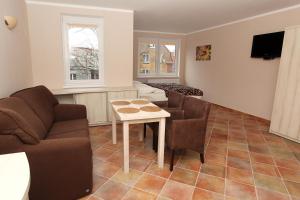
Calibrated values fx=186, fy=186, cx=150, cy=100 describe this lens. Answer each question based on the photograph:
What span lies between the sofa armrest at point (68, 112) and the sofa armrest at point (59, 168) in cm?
125

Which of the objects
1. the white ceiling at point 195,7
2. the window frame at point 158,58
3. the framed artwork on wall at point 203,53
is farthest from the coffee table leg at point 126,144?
the window frame at point 158,58

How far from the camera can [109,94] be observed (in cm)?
376

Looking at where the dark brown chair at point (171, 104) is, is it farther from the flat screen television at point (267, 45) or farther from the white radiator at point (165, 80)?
the white radiator at point (165, 80)

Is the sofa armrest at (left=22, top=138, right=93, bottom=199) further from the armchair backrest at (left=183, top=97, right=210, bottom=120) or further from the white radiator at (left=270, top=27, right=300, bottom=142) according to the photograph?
the white radiator at (left=270, top=27, right=300, bottom=142)

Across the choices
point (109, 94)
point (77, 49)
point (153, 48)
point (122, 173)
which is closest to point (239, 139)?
point (122, 173)

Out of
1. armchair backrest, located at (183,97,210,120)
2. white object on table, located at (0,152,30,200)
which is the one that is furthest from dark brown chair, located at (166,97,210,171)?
white object on table, located at (0,152,30,200)

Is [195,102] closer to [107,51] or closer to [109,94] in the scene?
[109,94]

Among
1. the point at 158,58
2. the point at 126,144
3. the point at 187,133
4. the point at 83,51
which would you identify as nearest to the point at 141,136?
the point at 126,144

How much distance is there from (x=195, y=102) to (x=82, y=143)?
5.04 feet

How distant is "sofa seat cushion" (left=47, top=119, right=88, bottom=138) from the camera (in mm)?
2317

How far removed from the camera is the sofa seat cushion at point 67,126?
2.32 m

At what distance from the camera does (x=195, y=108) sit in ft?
8.24

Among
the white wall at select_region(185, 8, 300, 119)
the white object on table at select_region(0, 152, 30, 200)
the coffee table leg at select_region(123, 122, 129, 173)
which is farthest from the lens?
the white wall at select_region(185, 8, 300, 119)

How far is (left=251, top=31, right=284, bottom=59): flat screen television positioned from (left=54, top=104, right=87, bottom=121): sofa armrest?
12.7 ft
